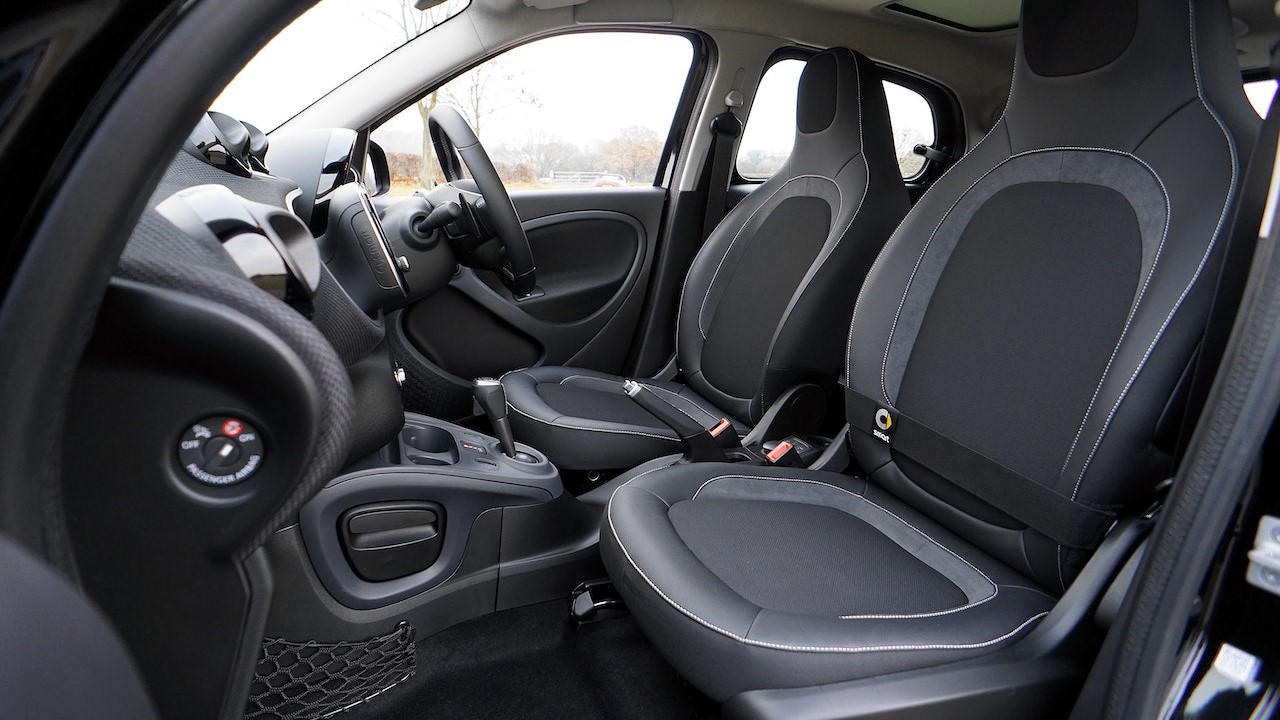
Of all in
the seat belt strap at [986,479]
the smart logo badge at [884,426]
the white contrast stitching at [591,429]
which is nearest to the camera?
the seat belt strap at [986,479]

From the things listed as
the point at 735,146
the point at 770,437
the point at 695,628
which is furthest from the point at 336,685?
the point at 735,146

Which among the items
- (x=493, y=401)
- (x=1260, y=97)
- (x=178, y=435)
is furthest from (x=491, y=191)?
(x=1260, y=97)

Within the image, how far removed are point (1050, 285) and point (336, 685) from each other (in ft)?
4.34

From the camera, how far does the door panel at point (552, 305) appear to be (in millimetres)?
2092

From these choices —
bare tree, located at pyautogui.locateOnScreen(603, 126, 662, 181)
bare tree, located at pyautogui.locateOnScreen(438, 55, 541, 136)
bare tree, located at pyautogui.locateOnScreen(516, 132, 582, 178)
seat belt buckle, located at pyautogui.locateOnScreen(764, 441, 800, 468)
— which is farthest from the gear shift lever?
bare tree, located at pyautogui.locateOnScreen(603, 126, 662, 181)

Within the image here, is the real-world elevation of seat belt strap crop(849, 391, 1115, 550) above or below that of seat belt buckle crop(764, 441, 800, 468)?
above

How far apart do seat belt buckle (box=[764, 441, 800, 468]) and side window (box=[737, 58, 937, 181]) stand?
3.54 ft

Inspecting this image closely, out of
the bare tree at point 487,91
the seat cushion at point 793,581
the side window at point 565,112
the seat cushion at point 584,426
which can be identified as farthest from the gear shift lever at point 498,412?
the bare tree at point 487,91

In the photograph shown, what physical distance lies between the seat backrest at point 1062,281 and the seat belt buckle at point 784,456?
18 cm

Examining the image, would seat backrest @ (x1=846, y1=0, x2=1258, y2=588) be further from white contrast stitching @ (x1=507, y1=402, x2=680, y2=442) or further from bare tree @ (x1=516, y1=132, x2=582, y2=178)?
bare tree @ (x1=516, y1=132, x2=582, y2=178)

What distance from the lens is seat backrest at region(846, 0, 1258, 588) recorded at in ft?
3.26

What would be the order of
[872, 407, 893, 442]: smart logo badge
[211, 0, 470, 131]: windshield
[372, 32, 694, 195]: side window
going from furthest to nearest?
[372, 32, 694, 195]: side window
[211, 0, 470, 131]: windshield
[872, 407, 893, 442]: smart logo badge

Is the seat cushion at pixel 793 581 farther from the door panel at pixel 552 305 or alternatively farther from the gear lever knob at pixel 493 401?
the door panel at pixel 552 305

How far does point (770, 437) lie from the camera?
1772mm
